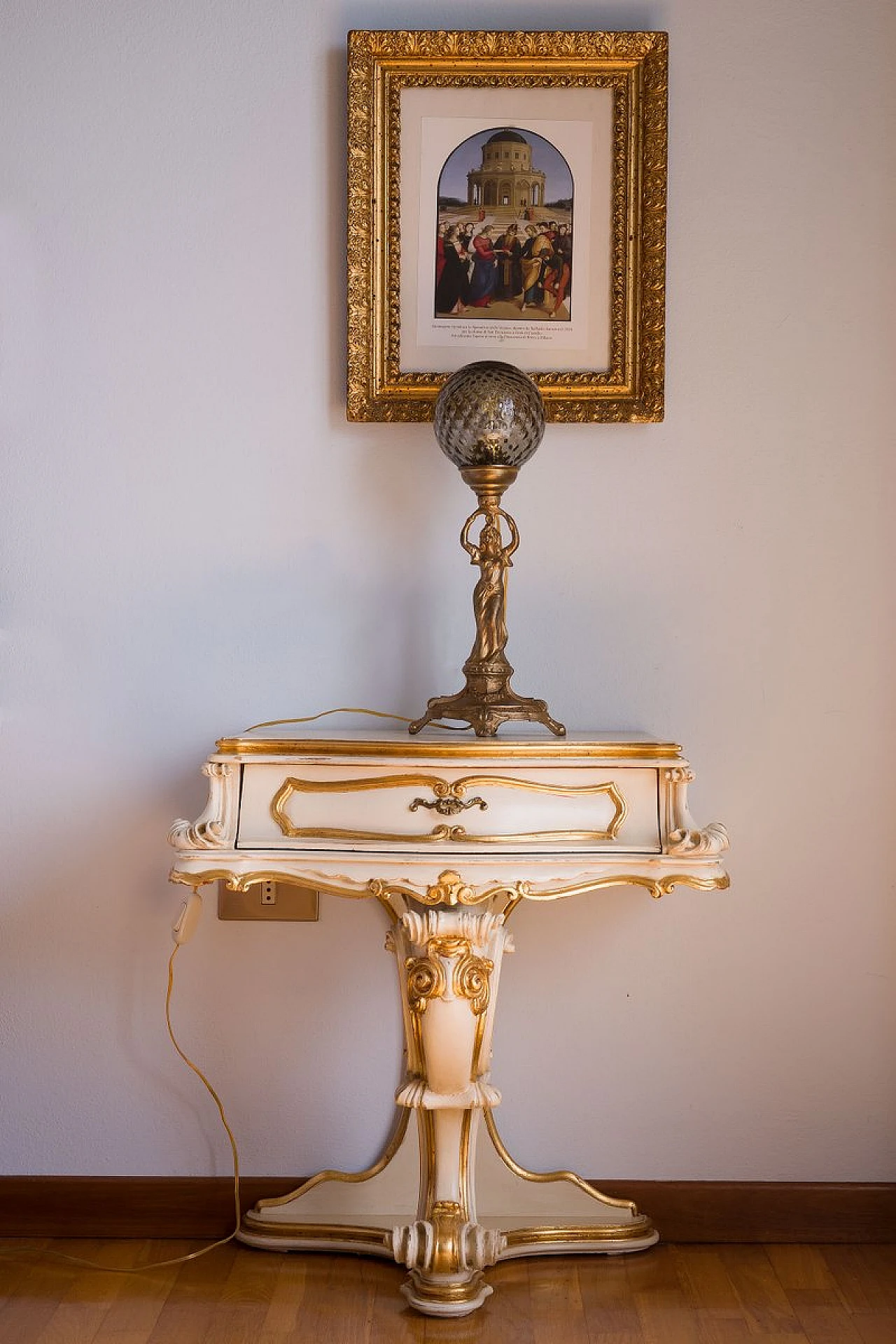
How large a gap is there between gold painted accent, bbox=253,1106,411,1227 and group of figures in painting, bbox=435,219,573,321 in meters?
1.29

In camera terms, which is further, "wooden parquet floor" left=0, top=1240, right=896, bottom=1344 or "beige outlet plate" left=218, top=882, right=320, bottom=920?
"beige outlet plate" left=218, top=882, right=320, bottom=920

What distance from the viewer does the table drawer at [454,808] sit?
174 centimetres

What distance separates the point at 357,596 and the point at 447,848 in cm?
58

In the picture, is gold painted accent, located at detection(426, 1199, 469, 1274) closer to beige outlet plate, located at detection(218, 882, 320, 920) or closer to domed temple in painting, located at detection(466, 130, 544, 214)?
beige outlet plate, located at detection(218, 882, 320, 920)

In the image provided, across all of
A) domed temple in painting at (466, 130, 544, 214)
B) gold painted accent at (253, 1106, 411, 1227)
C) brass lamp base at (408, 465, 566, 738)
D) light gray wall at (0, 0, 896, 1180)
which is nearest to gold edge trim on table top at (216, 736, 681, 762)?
brass lamp base at (408, 465, 566, 738)

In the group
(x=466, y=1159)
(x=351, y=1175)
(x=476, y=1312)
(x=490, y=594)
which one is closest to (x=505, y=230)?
(x=490, y=594)

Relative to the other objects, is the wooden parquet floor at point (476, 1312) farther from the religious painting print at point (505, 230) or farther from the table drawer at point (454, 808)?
the religious painting print at point (505, 230)

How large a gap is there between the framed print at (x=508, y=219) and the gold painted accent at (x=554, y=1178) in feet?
3.78

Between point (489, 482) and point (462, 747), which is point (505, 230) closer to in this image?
point (489, 482)

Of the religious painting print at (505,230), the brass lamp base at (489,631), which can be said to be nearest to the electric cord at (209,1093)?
the brass lamp base at (489,631)

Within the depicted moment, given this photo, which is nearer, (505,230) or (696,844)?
(696,844)

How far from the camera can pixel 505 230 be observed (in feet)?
6.91

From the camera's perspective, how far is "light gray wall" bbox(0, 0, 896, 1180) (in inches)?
83.5

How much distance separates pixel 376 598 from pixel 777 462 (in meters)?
0.69
